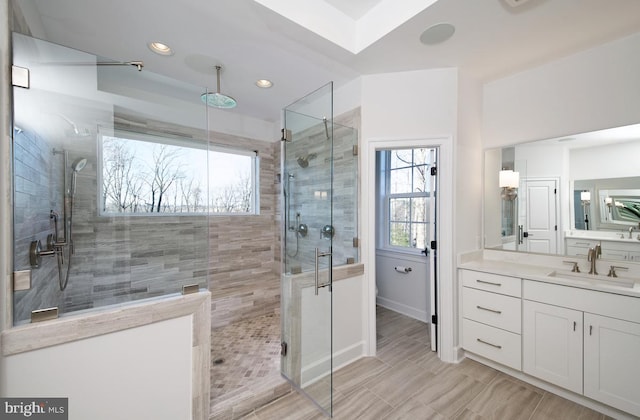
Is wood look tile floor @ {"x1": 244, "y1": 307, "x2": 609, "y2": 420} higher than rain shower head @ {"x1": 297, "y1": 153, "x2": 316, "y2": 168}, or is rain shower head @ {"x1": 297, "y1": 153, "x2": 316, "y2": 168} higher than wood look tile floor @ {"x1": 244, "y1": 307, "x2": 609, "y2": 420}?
rain shower head @ {"x1": 297, "y1": 153, "x2": 316, "y2": 168}

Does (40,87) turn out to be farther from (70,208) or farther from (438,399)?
(438,399)

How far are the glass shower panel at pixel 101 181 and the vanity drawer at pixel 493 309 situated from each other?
7.41 feet

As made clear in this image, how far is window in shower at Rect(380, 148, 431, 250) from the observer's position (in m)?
3.33

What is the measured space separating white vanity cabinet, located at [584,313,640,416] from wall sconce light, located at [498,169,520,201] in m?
1.19

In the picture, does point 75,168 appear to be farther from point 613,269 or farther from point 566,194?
point 613,269

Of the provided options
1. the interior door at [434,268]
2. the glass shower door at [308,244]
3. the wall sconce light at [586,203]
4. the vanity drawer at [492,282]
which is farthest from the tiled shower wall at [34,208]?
the wall sconce light at [586,203]

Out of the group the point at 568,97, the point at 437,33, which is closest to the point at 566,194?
the point at 568,97

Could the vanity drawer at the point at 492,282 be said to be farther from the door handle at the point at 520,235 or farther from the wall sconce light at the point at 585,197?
the wall sconce light at the point at 585,197

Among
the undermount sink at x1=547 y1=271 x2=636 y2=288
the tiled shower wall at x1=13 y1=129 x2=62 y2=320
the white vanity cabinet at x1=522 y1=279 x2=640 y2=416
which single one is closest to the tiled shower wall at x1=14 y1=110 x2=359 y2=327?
the tiled shower wall at x1=13 y1=129 x2=62 y2=320

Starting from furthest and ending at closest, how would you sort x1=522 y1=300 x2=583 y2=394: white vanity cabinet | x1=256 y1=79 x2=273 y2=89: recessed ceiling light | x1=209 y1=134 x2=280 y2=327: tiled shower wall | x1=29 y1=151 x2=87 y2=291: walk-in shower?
x1=209 y1=134 x2=280 y2=327: tiled shower wall → x1=256 y1=79 x2=273 y2=89: recessed ceiling light → x1=522 y1=300 x2=583 y2=394: white vanity cabinet → x1=29 y1=151 x2=87 y2=291: walk-in shower

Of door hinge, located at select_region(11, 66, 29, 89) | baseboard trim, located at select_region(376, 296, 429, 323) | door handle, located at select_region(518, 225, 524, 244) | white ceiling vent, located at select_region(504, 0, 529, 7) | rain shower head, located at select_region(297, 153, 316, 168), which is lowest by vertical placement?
baseboard trim, located at select_region(376, 296, 429, 323)

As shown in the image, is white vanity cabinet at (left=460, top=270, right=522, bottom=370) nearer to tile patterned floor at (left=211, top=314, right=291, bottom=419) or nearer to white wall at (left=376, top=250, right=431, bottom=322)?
white wall at (left=376, top=250, right=431, bottom=322)

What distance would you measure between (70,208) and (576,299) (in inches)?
133

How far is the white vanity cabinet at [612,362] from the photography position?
1.54 metres
